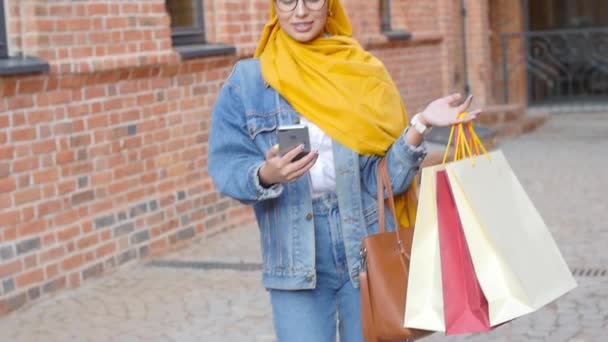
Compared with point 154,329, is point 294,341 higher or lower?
higher

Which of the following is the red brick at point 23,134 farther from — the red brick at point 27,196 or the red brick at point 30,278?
the red brick at point 30,278

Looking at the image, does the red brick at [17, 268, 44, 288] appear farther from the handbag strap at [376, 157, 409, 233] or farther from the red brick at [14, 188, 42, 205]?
the handbag strap at [376, 157, 409, 233]

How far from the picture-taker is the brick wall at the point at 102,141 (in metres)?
7.00

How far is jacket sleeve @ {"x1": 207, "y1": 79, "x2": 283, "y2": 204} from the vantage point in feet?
11.5

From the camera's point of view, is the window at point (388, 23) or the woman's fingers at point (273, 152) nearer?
the woman's fingers at point (273, 152)

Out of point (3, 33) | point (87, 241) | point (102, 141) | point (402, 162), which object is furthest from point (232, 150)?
point (102, 141)

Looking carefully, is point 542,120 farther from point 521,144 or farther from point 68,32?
point 68,32

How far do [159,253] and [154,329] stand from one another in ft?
6.63

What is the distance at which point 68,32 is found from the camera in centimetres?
744

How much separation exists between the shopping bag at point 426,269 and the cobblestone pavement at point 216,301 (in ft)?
8.68

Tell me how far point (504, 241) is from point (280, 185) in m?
0.62

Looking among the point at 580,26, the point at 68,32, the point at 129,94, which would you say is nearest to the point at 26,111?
the point at 68,32

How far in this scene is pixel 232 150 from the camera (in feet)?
11.7

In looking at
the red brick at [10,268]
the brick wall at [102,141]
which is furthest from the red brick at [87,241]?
the red brick at [10,268]
